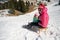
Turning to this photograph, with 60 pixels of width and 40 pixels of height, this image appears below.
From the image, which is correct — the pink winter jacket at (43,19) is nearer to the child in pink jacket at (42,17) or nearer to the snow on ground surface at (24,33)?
the child in pink jacket at (42,17)

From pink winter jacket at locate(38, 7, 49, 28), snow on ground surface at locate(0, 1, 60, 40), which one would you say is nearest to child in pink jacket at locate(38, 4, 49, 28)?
pink winter jacket at locate(38, 7, 49, 28)

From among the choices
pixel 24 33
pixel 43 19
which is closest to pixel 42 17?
pixel 43 19

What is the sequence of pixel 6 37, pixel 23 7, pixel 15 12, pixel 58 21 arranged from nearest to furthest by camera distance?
pixel 6 37
pixel 58 21
pixel 15 12
pixel 23 7

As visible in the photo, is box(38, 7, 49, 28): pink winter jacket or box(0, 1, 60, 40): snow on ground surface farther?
box(38, 7, 49, 28): pink winter jacket

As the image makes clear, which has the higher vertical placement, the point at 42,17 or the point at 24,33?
the point at 42,17

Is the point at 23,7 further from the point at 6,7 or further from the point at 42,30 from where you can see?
the point at 42,30

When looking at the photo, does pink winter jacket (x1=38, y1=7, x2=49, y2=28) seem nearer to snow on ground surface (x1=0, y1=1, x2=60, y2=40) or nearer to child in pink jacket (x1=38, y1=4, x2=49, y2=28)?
child in pink jacket (x1=38, y1=4, x2=49, y2=28)

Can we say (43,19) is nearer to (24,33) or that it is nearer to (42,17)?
(42,17)

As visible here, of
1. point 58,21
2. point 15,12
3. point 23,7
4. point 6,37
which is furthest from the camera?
point 23,7

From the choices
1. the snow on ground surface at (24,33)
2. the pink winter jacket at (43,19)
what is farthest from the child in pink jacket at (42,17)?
the snow on ground surface at (24,33)

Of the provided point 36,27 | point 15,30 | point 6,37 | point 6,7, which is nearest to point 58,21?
point 36,27

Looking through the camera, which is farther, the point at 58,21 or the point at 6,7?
the point at 6,7

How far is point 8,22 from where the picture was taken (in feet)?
30.0

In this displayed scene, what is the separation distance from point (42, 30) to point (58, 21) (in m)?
1.68
